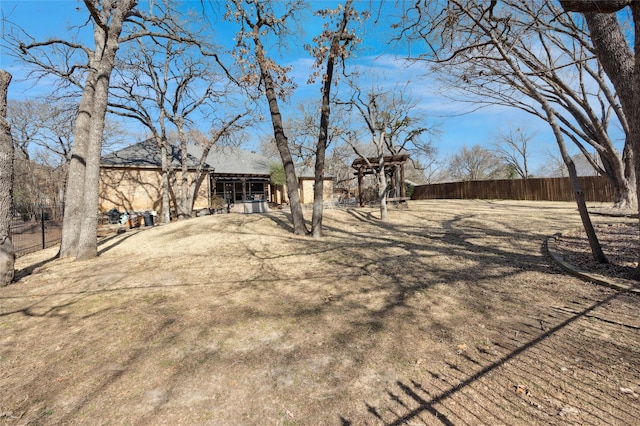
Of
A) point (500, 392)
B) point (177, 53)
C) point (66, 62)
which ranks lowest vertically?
point (500, 392)

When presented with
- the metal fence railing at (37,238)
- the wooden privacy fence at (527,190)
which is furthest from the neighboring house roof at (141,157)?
the wooden privacy fence at (527,190)

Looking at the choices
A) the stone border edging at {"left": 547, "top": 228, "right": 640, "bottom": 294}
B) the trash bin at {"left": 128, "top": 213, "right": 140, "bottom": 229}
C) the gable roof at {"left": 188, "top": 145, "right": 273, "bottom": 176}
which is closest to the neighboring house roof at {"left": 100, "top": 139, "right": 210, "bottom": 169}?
the gable roof at {"left": 188, "top": 145, "right": 273, "bottom": 176}

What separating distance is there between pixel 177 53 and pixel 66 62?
5.15m

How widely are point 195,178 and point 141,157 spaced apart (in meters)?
5.89

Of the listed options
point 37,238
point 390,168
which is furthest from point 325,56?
point 37,238

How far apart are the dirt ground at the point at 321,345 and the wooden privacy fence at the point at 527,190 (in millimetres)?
20002

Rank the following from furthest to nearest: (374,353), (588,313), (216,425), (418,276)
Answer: (418,276) → (588,313) → (374,353) → (216,425)

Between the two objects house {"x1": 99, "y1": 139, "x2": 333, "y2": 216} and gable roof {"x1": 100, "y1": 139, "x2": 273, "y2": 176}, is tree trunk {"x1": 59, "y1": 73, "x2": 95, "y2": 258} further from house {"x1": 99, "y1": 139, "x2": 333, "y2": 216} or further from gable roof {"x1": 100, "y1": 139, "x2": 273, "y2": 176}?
gable roof {"x1": 100, "y1": 139, "x2": 273, "y2": 176}

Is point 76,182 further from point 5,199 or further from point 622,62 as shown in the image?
point 622,62

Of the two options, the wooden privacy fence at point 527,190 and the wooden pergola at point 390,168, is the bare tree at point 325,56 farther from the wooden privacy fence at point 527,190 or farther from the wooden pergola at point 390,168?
the wooden privacy fence at point 527,190

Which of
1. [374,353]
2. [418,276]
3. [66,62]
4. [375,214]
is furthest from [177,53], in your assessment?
[374,353]

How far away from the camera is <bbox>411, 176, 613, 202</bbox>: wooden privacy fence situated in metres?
19.4

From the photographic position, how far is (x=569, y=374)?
2330 millimetres

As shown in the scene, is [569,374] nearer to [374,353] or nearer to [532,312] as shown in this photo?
[532,312]
